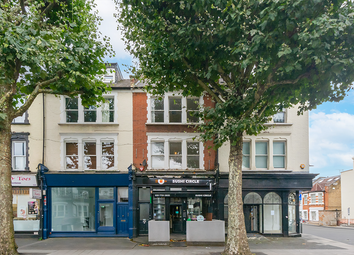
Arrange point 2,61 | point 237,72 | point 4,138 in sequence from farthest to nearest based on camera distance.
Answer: point 237,72
point 4,138
point 2,61

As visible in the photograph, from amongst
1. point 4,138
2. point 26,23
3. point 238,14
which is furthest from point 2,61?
point 238,14

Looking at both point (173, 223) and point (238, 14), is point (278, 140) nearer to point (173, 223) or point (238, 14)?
point (173, 223)

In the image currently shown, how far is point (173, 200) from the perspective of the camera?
17094 millimetres

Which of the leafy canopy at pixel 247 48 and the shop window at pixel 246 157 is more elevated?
the leafy canopy at pixel 247 48

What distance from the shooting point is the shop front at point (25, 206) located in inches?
633

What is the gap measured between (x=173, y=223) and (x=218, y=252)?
556 cm

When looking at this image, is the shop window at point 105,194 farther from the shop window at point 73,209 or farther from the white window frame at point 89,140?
the white window frame at point 89,140

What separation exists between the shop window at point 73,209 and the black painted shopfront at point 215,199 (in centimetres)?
294

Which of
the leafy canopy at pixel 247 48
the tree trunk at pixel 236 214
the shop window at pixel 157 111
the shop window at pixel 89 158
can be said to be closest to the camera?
the leafy canopy at pixel 247 48

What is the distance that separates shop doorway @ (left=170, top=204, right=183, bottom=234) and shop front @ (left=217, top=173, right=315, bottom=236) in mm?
2520

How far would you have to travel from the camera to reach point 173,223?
16938 millimetres

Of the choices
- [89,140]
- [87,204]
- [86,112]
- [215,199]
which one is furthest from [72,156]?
[215,199]

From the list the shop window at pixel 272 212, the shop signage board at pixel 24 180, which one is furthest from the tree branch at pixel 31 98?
the shop window at pixel 272 212

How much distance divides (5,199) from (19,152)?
7.03 m
